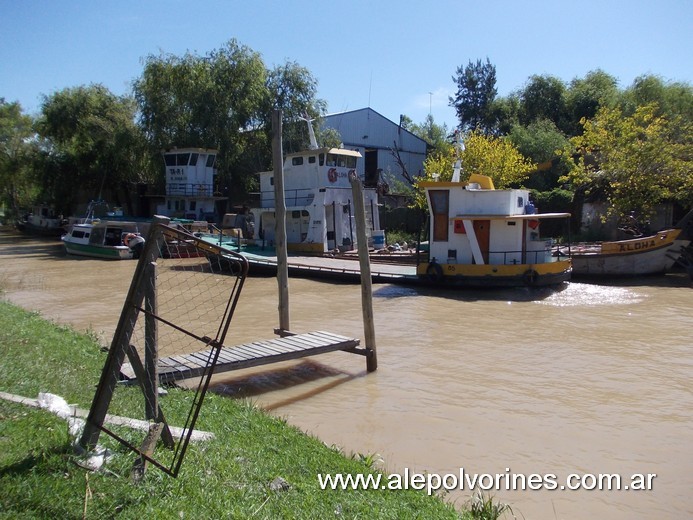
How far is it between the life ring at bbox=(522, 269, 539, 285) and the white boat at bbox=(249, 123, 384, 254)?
33.8 ft

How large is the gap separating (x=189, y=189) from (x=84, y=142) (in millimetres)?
9903

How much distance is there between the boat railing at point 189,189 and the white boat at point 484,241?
866 inches

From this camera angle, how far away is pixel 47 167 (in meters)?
41.3

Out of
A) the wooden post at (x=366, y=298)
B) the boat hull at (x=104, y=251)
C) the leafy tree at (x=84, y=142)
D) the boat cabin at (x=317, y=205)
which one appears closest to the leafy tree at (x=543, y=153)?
the boat cabin at (x=317, y=205)

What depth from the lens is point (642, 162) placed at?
22703mm

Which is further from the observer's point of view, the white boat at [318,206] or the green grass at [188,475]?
the white boat at [318,206]

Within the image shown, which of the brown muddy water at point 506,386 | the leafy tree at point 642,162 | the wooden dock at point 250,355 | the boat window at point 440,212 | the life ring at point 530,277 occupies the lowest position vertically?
the brown muddy water at point 506,386

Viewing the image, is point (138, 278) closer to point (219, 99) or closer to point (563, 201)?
point (563, 201)

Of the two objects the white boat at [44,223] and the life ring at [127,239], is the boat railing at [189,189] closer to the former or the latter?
the life ring at [127,239]

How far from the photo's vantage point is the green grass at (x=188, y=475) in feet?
10.6

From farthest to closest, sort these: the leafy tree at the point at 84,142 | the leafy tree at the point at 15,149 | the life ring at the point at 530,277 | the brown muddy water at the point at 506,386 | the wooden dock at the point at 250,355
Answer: the leafy tree at the point at 15,149
the leafy tree at the point at 84,142
the life ring at the point at 530,277
the wooden dock at the point at 250,355
the brown muddy water at the point at 506,386

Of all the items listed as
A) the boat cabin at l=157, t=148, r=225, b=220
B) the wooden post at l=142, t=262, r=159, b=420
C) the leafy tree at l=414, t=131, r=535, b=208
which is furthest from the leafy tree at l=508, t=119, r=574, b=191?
the wooden post at l=142, t=262, r=159, b=420

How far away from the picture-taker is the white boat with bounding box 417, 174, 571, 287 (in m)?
18.0

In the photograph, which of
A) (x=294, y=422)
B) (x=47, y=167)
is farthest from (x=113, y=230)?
(x=294, y=422)
